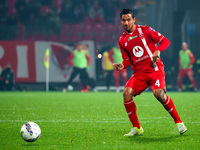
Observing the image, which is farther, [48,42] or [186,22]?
[186,22]

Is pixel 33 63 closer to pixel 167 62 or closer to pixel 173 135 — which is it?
pixel 167 62

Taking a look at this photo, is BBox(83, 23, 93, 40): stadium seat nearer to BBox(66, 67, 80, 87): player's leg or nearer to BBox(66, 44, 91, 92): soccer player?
BBox(66, 44, 91, 92): soccer player

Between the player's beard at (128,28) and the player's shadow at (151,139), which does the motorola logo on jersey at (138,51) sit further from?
the player's shadow at (151,139)

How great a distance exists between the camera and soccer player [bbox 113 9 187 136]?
5.70 m

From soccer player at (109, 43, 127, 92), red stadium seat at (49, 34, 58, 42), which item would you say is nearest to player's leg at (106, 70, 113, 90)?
soccer player at (109, 43, 127, 92)

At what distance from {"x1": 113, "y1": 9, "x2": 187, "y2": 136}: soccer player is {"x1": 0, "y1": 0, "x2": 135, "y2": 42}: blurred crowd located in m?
16.3

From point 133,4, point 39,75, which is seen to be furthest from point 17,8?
point 133,4

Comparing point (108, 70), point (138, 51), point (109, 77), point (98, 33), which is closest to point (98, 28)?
point (98, 33)

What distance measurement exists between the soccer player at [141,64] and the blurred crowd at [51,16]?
1634cm

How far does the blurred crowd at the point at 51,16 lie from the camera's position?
22.3 metres

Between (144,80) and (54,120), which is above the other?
(144,80)

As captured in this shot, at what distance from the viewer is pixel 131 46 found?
5844 mm

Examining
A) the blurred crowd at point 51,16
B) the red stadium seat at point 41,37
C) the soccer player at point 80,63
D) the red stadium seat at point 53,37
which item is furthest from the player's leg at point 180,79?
the red stadium seat at point 41,37

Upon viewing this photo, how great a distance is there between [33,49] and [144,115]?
1398cm
